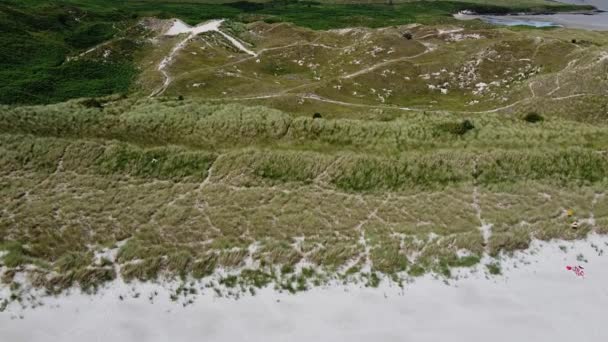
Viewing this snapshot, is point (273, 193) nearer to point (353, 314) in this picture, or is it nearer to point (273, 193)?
point (273, 193)

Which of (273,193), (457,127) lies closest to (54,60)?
(273,193)

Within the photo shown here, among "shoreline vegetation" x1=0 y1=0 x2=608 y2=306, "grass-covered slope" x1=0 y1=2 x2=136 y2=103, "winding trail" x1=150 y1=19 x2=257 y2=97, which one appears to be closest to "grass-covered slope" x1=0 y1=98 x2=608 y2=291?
"shoreline vegetation" x1=0 y1=0 x2=608 y2=306

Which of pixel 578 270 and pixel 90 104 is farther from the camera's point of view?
pixel 90 104

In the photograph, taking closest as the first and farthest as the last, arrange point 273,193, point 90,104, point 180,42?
point 273,193
point 90,104
point 180,42

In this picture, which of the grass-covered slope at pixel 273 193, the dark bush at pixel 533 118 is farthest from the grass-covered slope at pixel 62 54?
the dark bush at pixel 533 118

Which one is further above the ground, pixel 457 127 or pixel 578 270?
pixel 457 127

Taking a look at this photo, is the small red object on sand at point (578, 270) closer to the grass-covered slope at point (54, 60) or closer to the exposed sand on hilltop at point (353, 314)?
the exposed sand on hilltop at point (353, 314)
